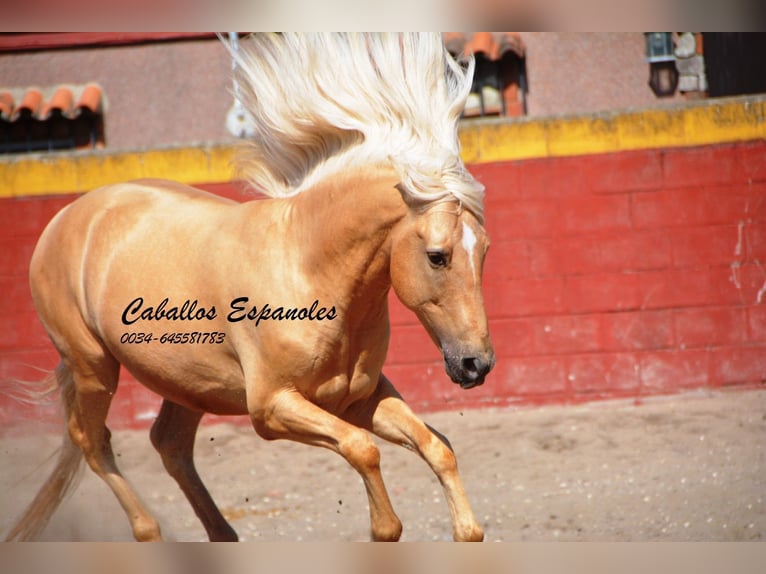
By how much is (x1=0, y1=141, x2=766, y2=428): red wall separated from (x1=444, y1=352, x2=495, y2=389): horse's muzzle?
135 inches

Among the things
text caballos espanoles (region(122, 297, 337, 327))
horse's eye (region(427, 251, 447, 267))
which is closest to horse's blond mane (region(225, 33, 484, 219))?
horse's eye (region(427, 251, 447, 267))

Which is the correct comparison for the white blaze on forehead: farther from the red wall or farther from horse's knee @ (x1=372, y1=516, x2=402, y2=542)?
the red wall

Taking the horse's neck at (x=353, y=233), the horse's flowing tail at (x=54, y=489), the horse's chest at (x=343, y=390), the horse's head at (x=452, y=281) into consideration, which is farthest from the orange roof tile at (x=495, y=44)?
the horse's head at (x=452, y=281)

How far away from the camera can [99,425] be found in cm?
471

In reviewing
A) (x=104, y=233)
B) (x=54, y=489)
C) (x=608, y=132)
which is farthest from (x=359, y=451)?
(x=608, y=132)

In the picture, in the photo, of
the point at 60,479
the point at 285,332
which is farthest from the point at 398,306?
the point at 285,332

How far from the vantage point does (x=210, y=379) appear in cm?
411

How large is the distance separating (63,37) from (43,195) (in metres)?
4.95

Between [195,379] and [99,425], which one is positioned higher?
[195,379]

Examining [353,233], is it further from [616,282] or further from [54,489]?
[616,282]

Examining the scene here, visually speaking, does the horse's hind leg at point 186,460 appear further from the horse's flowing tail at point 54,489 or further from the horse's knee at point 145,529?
the horse's flowing tail at point 54,489

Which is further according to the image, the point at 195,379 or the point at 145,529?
the point at 145,529

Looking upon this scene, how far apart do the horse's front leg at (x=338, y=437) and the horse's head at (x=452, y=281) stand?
0.38 meters

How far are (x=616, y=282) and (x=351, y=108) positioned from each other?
346 cm
